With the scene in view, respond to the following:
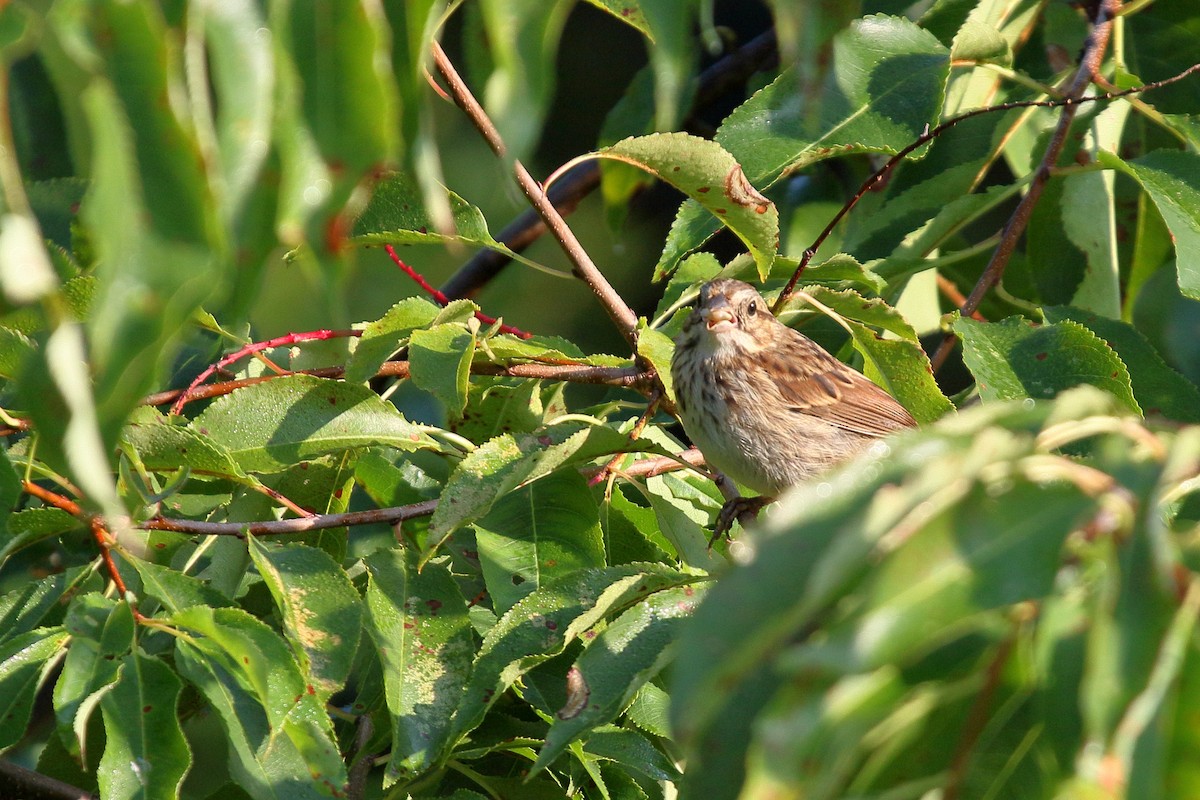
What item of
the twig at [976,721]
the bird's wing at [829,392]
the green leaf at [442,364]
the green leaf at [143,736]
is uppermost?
the twig at [976,721]

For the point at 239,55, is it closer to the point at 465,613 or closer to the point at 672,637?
the point at 672,637

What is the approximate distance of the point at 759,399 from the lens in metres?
3.70

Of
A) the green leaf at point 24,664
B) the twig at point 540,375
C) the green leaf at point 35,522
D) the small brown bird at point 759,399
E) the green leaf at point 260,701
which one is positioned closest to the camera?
the green leaf at point 260,701

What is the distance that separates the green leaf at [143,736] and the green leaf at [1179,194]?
2.01 m

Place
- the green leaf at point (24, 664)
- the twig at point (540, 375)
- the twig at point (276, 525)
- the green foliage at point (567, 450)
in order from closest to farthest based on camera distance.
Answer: the green foliage at point (567, 450), the green leaf at point (24, 664), the twig at point (276, 525), the twig at point (540, 375)

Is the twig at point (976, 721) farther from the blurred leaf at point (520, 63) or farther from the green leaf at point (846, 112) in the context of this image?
the green leaf at point (846, 112)

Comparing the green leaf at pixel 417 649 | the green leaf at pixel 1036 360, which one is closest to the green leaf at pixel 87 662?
the green leaf at pixel 417 649

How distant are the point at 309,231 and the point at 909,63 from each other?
85.0 inches

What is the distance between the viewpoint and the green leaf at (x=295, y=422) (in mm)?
2336

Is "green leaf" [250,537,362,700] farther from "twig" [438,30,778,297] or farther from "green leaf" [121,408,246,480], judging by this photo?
"twig" [438,30,778,297]

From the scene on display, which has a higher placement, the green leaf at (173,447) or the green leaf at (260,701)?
the green leaf at (173,447)

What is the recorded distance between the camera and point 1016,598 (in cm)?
97

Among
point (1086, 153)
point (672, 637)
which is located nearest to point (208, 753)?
point (672, 637)

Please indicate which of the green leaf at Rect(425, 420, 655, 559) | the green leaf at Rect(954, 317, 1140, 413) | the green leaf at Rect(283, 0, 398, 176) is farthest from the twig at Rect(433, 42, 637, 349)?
the green leaf at Rect(283, 0, 398, 176)
